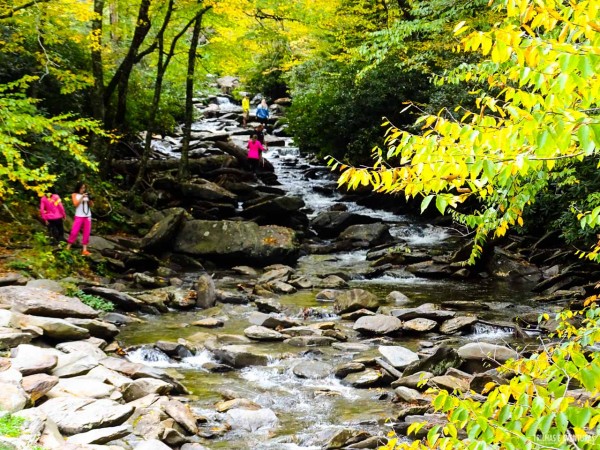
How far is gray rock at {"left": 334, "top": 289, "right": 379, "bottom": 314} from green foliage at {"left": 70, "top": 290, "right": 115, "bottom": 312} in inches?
185

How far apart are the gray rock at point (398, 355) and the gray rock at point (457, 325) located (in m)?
1.64

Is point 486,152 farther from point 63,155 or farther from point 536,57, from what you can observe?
point 63,155

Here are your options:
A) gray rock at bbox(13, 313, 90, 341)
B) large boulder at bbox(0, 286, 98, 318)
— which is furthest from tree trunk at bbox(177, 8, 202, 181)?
gray rock at bbox(13, 313, 90, 341)

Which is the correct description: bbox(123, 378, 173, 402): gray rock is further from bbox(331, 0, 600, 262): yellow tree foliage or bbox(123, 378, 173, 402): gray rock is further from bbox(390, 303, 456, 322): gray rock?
bbox(390, 303, 456, 322): gray rock

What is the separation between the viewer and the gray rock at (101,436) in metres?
5.11

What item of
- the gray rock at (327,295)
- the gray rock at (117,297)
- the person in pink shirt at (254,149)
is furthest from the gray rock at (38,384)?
the person in pink shirt at (254,149)

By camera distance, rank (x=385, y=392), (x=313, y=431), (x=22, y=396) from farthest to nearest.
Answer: (x=385, y=392)
(x=313, y=431)
(x=22, y=396)

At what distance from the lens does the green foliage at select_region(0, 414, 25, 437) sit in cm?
443

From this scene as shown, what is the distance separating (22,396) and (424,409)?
4455 millimetres

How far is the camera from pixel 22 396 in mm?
5195

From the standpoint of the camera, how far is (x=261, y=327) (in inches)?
413

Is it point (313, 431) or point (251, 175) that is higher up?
point (251, 175)

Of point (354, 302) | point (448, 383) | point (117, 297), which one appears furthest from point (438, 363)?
point (117, 297)

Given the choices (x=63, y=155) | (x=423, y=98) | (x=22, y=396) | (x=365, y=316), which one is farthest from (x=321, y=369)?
(x=423, y=98)
